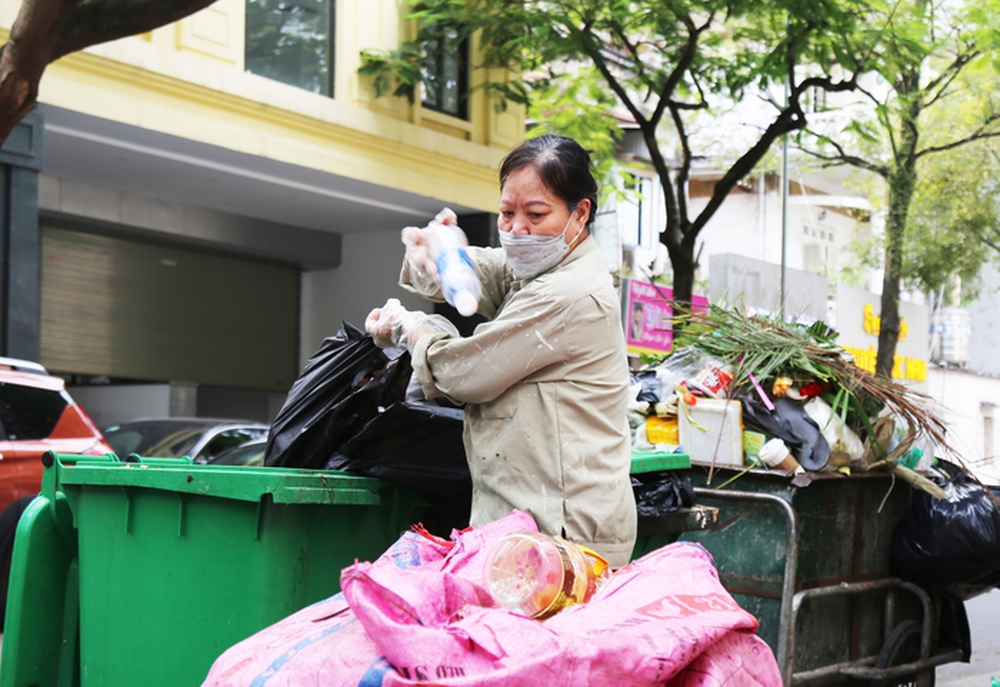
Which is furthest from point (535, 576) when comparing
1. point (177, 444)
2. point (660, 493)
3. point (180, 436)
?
point (180, 436)

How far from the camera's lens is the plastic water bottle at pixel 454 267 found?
283cm

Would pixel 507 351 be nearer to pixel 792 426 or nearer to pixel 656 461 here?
pixel 656 461

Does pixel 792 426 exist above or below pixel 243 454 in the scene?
above

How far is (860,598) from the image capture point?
221 inches

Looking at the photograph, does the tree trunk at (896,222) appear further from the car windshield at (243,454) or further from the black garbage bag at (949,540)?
the black garbage bag at (949,540)

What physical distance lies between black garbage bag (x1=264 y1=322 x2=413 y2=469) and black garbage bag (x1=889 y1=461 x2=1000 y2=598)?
3270mm

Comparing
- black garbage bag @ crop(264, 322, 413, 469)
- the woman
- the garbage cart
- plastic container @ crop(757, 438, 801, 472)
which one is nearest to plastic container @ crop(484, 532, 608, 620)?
the woman

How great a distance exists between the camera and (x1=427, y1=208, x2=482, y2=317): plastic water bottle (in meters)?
2.83

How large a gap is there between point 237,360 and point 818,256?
22.3m

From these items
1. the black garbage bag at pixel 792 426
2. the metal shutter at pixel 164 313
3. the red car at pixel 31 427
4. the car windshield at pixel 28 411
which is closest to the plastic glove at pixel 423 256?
the black garbage bag at pixel 792 426

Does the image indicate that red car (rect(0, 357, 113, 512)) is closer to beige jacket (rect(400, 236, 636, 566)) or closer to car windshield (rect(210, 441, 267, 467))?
car windshield (rect(210, 441, 267, 467))

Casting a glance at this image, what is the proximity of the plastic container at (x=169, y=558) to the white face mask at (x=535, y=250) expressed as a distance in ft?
2.96

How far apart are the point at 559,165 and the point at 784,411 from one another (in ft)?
10.2

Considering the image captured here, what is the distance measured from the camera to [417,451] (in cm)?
352
